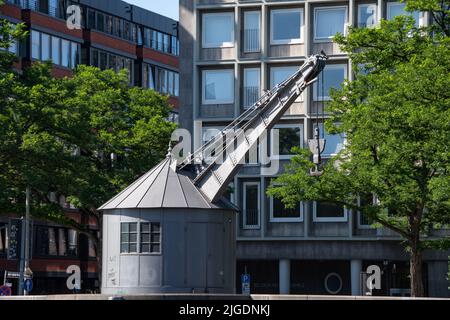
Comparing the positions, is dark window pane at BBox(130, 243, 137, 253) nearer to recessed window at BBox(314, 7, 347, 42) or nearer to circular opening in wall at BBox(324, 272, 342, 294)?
recessed window at BBox(314, 7, 347, 42)

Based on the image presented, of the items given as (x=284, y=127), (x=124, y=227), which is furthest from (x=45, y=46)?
(x=124, y=227)

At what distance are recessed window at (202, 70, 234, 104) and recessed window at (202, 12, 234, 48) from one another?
1595mm

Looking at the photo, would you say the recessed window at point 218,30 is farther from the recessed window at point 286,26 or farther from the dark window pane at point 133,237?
the dark window pane at point 133,237

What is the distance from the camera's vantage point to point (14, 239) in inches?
2689

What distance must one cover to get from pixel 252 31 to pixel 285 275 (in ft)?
45.7

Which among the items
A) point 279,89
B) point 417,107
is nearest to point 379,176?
point 417,107

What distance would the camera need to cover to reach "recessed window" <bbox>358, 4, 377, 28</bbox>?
67956 mm

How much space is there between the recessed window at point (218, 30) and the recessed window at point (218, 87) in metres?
1.60

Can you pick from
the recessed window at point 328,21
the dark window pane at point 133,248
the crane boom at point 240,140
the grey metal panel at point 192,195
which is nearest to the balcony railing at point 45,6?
the recessed window at point 328,21

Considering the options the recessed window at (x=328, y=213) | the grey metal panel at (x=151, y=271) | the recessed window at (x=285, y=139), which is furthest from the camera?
the recessed window at (x=285, y=139)

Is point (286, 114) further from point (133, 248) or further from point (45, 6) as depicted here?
point (133, 248)

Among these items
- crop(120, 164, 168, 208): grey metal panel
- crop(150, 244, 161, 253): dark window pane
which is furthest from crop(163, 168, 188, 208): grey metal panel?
crop(150, 244, 161, 253): dark window pane

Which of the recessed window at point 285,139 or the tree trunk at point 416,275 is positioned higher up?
the recessed window at point 285,139

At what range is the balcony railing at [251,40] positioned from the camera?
229 ft
